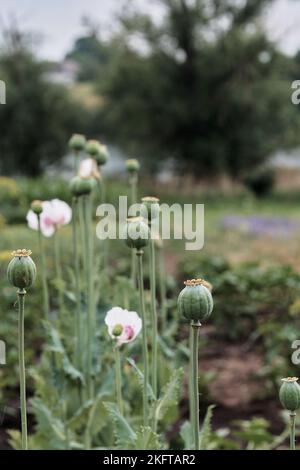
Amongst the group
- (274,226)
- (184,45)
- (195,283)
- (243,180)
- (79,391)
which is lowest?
(79,391)

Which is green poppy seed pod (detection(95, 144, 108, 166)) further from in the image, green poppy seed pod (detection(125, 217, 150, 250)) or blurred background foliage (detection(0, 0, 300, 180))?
blurred background foliage (detection(0, 0, 300, 180))

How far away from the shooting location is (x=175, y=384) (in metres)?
0.99

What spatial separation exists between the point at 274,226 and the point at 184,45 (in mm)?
6187

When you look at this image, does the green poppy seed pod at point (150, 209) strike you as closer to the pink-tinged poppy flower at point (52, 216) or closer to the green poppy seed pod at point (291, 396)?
the green poppy seed pod at point (291, 396)

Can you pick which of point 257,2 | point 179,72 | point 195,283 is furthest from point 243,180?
point 195,283

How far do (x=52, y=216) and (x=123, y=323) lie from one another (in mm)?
386

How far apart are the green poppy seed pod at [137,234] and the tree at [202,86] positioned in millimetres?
10570

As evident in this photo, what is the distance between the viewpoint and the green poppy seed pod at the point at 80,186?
Result: 110 cm

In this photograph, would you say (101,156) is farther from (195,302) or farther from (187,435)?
(195,302)

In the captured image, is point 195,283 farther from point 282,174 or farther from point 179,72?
point 282,174

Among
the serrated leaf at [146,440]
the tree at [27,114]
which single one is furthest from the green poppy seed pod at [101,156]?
the tree at [27,114]

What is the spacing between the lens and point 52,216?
1238 millimetres

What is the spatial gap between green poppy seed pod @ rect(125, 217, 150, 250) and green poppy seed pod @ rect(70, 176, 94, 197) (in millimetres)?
324

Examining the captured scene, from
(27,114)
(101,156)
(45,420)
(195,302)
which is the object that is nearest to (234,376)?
(45,420)
